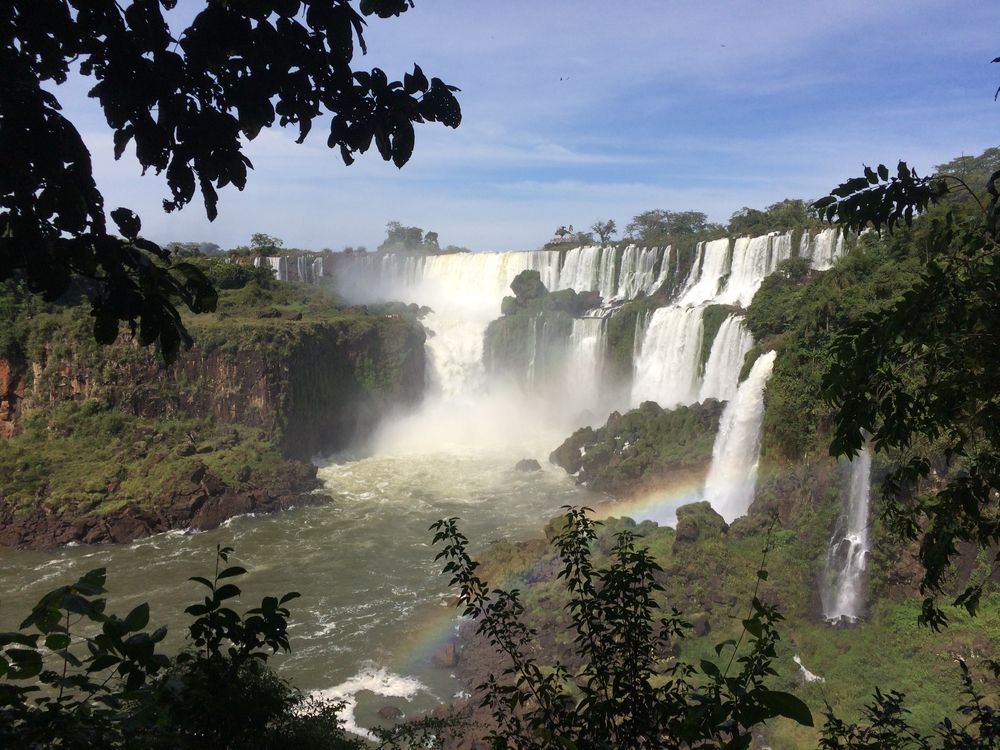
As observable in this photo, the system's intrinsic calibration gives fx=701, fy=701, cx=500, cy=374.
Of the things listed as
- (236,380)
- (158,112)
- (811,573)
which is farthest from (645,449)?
(158,112)

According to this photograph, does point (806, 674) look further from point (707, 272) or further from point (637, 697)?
point (707, 272)

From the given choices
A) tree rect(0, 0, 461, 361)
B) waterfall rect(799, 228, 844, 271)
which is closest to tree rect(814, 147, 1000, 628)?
tree rect(0, 0, 461, 361)

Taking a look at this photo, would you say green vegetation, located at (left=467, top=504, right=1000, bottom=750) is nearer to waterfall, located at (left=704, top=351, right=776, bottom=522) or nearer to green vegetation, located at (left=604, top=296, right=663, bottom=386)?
waterfall, located at (left=704, top=351, right=776, bottom=522)

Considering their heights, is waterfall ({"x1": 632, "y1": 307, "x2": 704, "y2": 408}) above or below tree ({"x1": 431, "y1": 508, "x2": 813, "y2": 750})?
below

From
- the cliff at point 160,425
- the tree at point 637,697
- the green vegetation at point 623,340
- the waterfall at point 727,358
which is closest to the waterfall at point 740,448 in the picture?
the waterfall at point 727,358

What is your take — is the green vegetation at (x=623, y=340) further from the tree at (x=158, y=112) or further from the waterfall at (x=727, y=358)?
the tree at (x=158, y=112)
